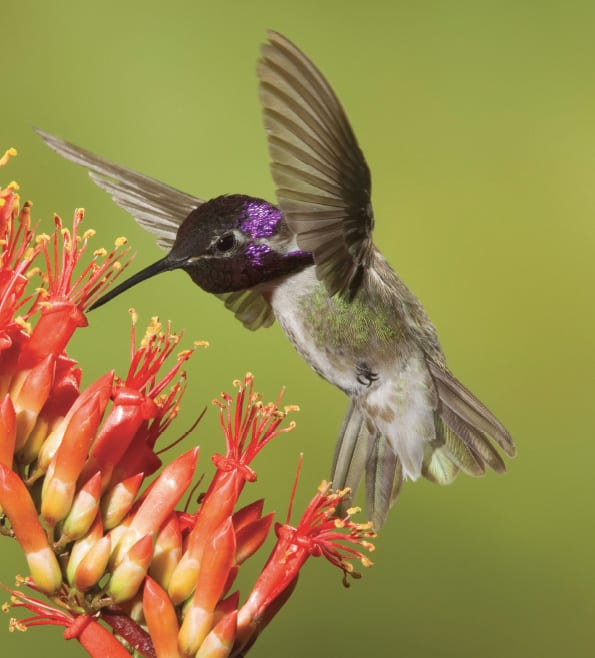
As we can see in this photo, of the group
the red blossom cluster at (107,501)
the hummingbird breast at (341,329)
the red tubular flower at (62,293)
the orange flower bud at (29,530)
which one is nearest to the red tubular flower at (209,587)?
the red blossom cluster at (107,501)

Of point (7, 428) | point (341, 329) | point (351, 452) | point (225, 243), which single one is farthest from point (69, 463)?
point (351, 452)

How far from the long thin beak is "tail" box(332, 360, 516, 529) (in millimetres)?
439

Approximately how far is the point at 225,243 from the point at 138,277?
12 centimetres

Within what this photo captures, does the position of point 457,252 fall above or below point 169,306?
above

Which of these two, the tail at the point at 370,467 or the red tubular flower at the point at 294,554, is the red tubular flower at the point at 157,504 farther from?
the tail at the point at 370,467

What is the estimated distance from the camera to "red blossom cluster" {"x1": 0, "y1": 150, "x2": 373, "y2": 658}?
3.09 feet

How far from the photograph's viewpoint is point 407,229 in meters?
2.03

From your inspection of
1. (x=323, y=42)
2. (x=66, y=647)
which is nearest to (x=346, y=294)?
(x=66, y=647)

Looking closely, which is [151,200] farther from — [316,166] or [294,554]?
[294,554]

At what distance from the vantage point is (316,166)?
3.39 ft

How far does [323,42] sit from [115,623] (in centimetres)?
147

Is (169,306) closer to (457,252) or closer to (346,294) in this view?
(457,252)

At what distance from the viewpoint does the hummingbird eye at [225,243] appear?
1107mm

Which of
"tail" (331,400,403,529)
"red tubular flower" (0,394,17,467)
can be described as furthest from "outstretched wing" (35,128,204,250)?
"red tubular flower" (0,394,17,467)
